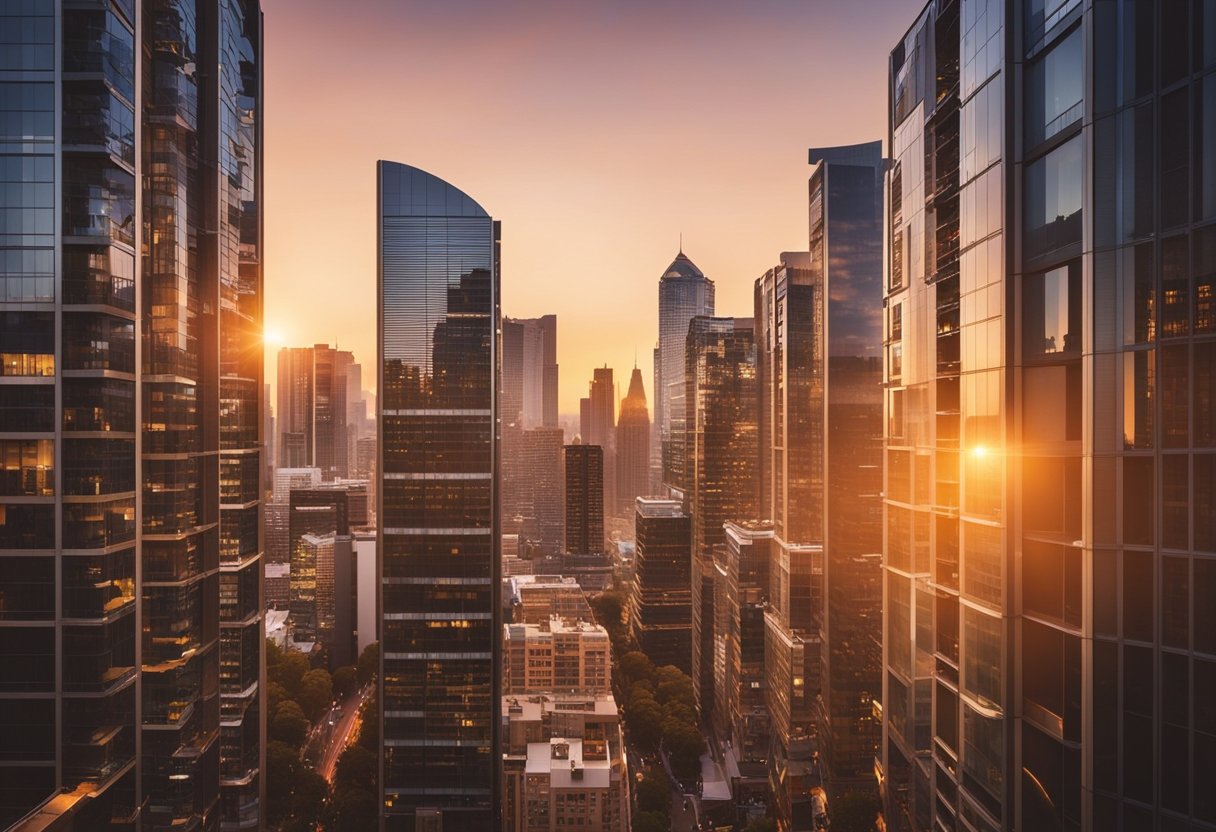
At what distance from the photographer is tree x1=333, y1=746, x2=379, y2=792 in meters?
56.2

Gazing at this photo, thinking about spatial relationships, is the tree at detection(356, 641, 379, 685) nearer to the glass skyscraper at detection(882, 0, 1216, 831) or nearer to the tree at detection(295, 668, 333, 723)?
the tree at detection(295, 668, 333, 723)

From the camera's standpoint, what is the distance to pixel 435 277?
50.2 m

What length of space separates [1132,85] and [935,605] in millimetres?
14603

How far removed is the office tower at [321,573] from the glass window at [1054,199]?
101 metres

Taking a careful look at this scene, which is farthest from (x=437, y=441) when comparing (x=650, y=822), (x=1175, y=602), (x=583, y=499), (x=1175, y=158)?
(x=583, y=499)

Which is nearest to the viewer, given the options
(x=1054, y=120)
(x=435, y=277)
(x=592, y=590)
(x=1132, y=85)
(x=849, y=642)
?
(x=1132, y=85)

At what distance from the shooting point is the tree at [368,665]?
89.0 m

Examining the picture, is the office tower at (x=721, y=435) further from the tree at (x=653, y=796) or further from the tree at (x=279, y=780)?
the tree at (x=279, y=780)

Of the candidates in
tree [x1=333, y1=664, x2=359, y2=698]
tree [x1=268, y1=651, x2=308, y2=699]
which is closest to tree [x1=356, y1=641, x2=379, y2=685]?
tree [x1=333, y1=664, x2=359, y2=698]

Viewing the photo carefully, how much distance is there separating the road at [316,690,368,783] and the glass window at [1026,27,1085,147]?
7428cm

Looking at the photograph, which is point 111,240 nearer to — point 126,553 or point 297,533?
point 126,553

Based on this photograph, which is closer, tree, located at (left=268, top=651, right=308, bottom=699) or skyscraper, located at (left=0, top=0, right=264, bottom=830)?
skyscraper, located at (left=0, top=0, right=264, bottom=830)

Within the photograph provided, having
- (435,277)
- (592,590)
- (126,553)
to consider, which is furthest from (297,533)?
(126,553)

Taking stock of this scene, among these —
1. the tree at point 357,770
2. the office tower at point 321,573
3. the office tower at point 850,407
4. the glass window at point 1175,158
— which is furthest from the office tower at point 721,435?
the glass window at point 1175,158
